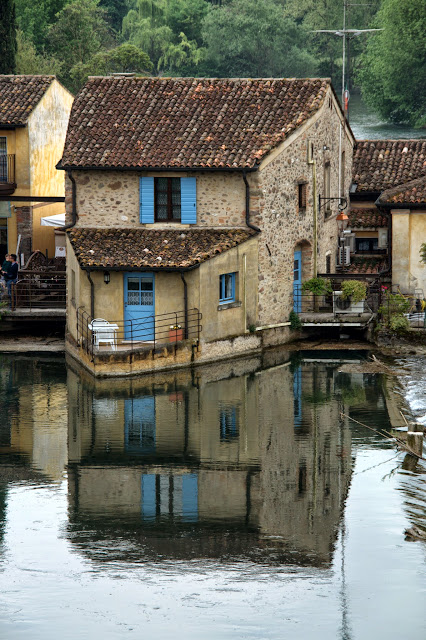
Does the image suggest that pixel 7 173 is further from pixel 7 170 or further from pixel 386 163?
pixel 386 163

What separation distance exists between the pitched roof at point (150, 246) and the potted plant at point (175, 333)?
1.85m

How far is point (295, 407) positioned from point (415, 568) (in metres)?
12.7

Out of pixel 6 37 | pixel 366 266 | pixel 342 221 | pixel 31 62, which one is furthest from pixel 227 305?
pixel 31 62

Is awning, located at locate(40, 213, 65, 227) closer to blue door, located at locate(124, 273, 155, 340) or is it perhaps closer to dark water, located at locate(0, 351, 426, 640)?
blue door, located at locate(124, 273, 155, 340)

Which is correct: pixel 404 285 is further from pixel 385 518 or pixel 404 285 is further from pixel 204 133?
pixel 385 518

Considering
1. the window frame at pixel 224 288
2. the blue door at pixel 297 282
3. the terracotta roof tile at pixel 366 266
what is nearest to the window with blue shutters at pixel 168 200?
the window frame at pixel 224 288

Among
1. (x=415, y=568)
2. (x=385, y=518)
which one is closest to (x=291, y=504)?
(x=385, y=518)

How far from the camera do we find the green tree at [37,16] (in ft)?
317

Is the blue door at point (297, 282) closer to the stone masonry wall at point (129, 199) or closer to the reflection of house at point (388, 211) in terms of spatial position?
the reflection of house at point (388, 211)

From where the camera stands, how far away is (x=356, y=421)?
3397 centimetres

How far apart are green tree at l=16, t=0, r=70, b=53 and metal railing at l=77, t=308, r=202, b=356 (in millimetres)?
59296

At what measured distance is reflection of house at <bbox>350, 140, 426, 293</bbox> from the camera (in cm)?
4462

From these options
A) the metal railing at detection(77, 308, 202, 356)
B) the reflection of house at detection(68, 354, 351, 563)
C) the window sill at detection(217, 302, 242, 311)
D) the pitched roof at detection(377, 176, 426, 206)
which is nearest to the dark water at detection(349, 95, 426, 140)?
the pitched roof at detection(377, 176, 426, 206)

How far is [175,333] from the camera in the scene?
39.2 meters
